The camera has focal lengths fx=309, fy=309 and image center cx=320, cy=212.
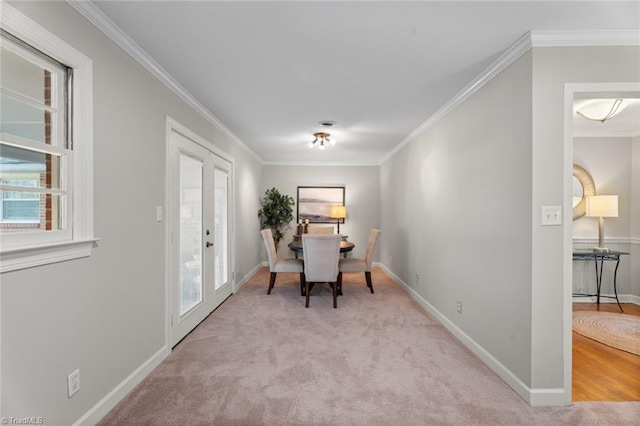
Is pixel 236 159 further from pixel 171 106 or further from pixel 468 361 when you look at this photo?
pixel 468 361

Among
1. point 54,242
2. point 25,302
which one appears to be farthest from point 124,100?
point 25,302

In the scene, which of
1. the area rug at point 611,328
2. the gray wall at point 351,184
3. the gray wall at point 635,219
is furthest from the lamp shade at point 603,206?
the gray wall at point 351,184

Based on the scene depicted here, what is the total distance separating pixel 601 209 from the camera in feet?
12.9

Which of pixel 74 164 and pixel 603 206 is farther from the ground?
pixel 74 164

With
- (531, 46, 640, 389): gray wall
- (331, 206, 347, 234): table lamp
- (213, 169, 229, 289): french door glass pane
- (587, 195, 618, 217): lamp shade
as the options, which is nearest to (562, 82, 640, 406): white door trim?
(531, 46, 640, 389): gray wall

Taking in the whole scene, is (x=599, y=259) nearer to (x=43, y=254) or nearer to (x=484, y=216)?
(x=484, y=216)

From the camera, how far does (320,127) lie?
4.12 meters

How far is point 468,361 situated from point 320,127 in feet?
10.1

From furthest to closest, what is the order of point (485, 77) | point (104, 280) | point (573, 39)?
point (485, 77) → point (573, 39) → point (104, 280)

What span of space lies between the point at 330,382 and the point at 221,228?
268 cm

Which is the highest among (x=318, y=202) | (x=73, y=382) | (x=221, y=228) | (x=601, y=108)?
(x=601, y=108)

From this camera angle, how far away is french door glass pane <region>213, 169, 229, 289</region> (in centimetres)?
400

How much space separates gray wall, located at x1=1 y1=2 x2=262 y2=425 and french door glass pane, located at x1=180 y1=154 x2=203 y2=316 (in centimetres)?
42

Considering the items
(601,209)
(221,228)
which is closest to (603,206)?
(601,209)
